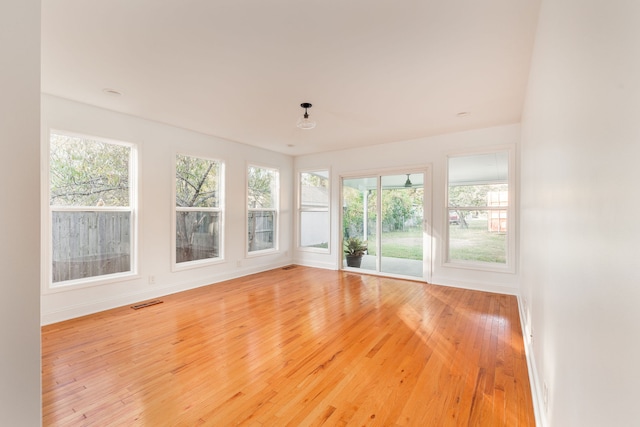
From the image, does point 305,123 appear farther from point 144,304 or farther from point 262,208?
point 144,304

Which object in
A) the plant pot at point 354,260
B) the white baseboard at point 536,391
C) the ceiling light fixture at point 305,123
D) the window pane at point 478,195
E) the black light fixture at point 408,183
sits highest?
the ceiling light fixture at point 305,123

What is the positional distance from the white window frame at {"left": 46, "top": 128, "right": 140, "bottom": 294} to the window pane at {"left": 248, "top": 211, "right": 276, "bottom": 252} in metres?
2.14

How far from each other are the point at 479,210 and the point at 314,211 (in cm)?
334

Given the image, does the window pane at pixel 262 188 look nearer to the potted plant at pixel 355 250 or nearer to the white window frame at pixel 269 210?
the white window frame at pixel 269 210

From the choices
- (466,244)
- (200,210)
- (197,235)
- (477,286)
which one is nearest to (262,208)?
(200,210)

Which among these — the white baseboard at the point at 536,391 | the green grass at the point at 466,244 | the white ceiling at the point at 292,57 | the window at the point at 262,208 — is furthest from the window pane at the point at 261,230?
the white baseboard at the point at 536,391

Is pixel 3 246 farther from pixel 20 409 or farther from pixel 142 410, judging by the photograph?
pixel 142 410

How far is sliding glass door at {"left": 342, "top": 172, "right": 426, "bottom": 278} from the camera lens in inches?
206

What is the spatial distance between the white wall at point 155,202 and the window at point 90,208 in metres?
0.15

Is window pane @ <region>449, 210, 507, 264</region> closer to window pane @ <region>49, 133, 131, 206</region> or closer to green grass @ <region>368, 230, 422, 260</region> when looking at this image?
green grass @ <region>368, 230, 422, 260</region>

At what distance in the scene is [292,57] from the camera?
2.46 metres

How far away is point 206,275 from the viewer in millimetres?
4906

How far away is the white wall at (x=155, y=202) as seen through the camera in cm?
338

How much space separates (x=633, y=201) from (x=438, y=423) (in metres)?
1.74
